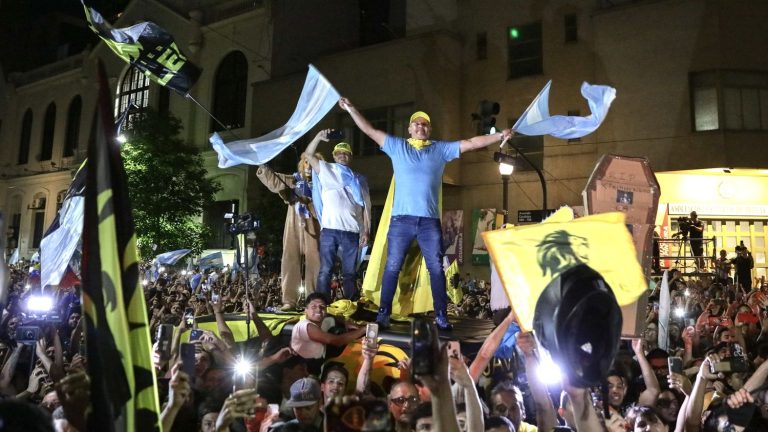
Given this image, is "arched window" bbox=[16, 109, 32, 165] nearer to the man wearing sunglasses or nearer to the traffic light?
the traffic light

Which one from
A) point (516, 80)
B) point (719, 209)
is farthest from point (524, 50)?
point (719, 209)

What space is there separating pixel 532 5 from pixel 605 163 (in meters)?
18.6

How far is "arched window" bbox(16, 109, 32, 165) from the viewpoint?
130 ft

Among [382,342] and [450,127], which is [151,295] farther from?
[450,127]

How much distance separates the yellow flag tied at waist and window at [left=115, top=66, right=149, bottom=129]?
3117 centimetres

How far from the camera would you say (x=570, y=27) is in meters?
21.1

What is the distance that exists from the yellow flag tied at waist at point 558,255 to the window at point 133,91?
102ft

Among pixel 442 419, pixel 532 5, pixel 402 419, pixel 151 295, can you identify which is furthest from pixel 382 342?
pixel 532 5

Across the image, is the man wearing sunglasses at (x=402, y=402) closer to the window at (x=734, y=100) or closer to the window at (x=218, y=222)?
the window at (x=734, y=100)

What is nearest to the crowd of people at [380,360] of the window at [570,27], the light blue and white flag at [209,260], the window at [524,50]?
the light blue and white flag at [209,260]

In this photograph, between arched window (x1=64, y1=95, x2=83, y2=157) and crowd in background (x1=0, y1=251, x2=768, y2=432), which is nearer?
crowd in background (x1=0, y1=251, x2=768, y2=432)

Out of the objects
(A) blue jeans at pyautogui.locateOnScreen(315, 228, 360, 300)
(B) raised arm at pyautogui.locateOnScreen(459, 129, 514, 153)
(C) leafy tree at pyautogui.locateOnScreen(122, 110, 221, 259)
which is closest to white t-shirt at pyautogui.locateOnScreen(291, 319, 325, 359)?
(A) blue jeans at pyautogui.locateOnScreen(315, 228, 360, 300)

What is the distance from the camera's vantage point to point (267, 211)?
2430cm

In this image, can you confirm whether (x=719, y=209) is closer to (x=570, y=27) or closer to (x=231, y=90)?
(x=570, y=27)
